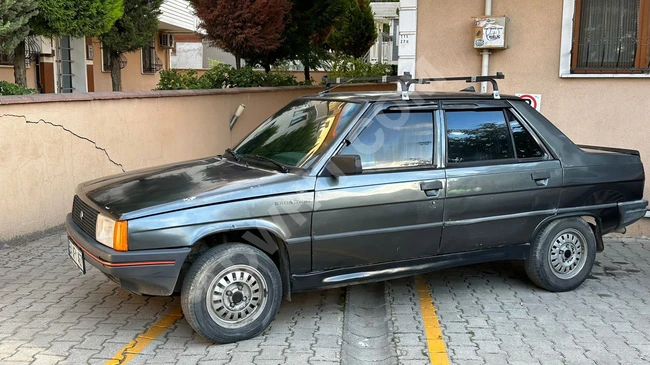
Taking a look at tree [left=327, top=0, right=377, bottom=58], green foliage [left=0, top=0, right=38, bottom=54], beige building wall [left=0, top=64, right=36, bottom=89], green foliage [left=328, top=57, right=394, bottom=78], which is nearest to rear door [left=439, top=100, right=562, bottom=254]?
green foliage [left=0, top=0, right=38, bottom=54]

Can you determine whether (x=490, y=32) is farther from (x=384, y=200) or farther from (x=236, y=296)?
(x=236, y=296)

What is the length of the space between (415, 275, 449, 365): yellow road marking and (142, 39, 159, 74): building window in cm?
1564

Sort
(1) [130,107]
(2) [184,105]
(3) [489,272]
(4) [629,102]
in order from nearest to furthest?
(3) [489,272] → (4) [629,102] → (1) [130,107] → (2) [184,105]

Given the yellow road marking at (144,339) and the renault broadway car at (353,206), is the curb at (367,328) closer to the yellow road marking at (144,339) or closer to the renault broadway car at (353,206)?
the renault broadway car at (353,206)

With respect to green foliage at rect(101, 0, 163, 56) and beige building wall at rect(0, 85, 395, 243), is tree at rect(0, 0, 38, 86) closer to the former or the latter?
beige building wall at rect(0, 85, 395, 243)

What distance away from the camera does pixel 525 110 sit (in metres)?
5.31

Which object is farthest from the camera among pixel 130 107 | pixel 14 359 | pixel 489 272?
pixel 130 107

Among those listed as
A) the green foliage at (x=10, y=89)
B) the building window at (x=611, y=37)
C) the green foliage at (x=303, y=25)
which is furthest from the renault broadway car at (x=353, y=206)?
the green foliage at (x=303, y=25)

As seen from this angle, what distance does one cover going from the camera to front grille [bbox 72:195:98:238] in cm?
432

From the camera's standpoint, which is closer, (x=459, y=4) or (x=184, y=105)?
(x=459, y=4)

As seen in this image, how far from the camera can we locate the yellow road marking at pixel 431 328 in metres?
4.14

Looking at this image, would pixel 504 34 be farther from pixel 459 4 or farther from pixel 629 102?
pixel 629 102

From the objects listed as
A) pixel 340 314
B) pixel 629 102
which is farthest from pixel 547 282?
pixel 629 102

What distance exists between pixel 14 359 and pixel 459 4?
6.09m
